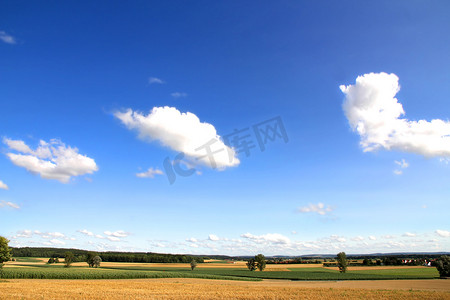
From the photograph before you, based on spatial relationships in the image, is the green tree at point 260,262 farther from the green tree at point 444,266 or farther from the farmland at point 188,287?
the green tree at point 444,266

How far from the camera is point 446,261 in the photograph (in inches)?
3487

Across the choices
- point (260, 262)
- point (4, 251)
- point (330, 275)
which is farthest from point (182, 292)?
point (260, 262)

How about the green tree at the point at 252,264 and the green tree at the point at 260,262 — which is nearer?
the green tree at the point at 260,262

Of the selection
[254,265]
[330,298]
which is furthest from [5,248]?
[254,265]

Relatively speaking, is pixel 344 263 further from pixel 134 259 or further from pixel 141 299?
pixel 134 259

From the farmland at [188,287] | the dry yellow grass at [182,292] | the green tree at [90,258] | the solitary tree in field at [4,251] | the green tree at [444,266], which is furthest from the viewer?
the green tree at [90,258]

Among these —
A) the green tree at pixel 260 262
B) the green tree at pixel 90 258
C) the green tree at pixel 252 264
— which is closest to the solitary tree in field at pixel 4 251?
the green tree at pixel 90 258

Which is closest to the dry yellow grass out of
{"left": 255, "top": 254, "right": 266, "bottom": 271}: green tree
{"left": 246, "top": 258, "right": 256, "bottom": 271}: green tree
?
{"left": 255, "top": 254, "right": 266, "bottom": 271}: green tree

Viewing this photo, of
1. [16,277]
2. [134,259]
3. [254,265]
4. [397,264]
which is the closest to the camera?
[16,277]

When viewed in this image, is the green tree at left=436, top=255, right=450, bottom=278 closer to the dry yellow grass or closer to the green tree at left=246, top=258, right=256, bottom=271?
the dry yellow grass

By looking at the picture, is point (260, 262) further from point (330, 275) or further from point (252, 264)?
point (330, 275)

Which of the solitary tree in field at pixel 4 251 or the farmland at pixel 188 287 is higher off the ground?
the solitary tree in field at pixel 4 251

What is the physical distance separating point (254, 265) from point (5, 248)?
10020 centimetres

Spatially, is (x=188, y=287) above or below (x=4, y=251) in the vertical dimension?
below
